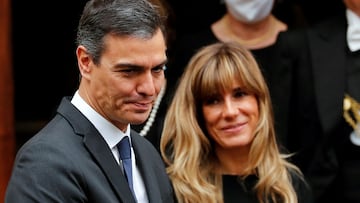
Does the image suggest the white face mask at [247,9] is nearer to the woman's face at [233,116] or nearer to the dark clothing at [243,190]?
the woman's face at [233,116]

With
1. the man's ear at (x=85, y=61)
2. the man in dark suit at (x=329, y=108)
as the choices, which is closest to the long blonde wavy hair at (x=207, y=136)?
the man in dark suit at (x=329, y=108)

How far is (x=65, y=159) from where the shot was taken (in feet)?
7.98

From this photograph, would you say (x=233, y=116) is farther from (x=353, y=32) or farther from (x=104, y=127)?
(x=104, y=127)

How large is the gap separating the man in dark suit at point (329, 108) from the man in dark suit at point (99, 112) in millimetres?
1520

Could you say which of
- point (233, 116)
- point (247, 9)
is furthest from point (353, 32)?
point (233, 116)

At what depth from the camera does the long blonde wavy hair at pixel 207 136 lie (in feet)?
11.3

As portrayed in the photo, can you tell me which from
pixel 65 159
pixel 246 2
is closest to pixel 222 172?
pixel 246 2

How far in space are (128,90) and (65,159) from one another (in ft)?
0.84

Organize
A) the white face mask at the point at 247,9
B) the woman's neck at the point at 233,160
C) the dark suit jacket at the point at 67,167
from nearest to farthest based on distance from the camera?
the dark suit jacket at the point at 67,167 < the woman's neck at the point at 233,160 < the white face mask at the point at 247,9

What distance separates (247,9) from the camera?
4156mm

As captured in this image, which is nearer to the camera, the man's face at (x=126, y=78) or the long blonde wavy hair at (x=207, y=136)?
the man's face at (x=126, y=78)

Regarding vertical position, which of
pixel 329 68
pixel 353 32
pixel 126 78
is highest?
pixel 126 78

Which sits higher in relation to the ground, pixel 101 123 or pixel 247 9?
pixel 101 123

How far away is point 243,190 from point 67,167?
4.02ft
